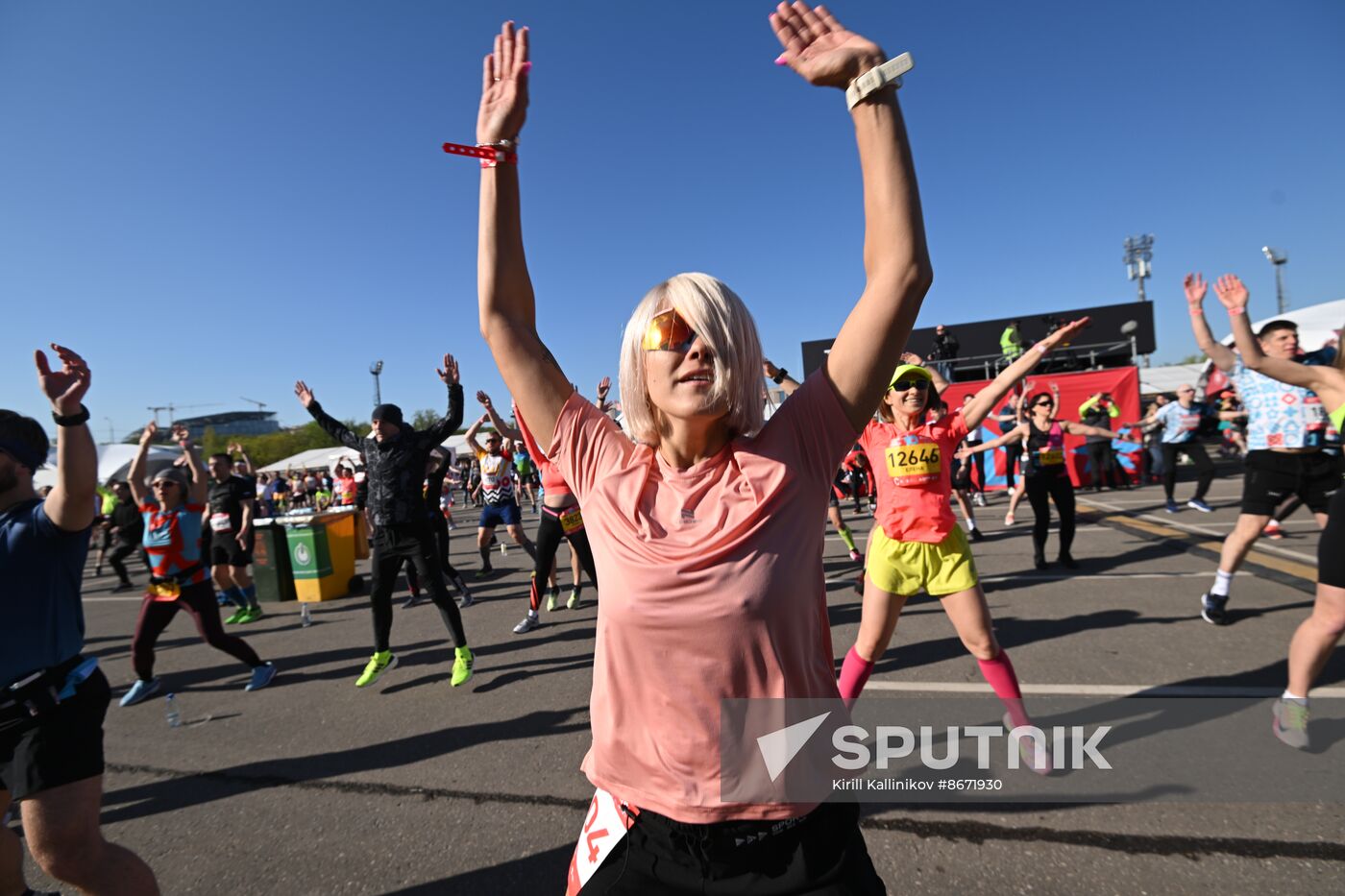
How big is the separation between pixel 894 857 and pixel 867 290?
7.68 ft

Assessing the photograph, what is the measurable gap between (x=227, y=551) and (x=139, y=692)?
301 cm

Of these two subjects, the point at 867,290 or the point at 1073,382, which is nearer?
the point at 867,290

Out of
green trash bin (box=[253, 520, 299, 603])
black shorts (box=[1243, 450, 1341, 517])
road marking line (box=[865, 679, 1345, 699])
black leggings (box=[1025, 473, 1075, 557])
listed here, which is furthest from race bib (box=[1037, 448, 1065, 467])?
green trash bin (box=[253, 520, 299, 603])

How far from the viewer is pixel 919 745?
3270 millimetres

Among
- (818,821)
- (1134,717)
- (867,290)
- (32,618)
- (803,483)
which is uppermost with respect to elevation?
(867,290)

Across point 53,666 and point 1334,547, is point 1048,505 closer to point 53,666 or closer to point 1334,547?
point 1334,547

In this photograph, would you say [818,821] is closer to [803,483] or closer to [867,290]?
[803,483]

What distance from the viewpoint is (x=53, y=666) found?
7.00ft

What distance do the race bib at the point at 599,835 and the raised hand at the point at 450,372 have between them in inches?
157

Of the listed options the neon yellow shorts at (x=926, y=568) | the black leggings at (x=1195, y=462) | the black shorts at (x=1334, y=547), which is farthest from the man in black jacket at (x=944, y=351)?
the neon yellow shorts at (x=926, y=568)

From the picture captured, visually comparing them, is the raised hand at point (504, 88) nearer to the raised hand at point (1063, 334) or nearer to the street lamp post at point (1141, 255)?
the raised hand at point (1063, 334)

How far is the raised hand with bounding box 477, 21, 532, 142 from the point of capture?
4.96ft

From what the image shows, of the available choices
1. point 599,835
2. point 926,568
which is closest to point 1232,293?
point 926,568

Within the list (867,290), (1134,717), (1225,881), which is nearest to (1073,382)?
(1134,717)
